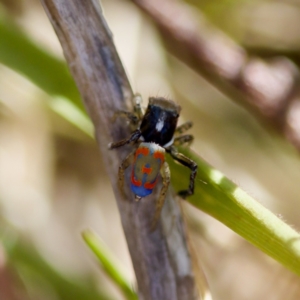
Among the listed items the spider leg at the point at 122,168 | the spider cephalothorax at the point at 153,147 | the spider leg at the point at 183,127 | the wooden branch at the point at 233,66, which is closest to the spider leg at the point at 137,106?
the spider cephalothorax at the point at 153,147

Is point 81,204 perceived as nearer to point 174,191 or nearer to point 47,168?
point 47,168

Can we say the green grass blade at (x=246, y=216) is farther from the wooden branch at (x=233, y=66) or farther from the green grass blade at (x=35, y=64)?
the wooden branch at (x=233, y=66)

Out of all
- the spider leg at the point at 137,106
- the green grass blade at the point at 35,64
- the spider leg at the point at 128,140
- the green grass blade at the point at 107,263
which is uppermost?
the green grass blade at the point at 35,64

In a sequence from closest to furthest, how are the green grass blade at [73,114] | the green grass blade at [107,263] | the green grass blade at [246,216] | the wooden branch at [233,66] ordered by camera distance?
the green grass blade at [246,216], the green grass blade at [107,263], the green grass blade at [73,114], the wooden branch at [233,66]

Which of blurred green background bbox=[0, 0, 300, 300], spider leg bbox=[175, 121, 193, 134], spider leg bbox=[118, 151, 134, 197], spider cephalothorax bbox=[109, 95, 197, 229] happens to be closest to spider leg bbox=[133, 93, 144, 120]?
spider cephalothorax bbox=[109, 95, 197, 229]

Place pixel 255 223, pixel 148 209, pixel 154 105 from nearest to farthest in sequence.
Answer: pixel 255 223, pixel 148 209, pixel 154 105

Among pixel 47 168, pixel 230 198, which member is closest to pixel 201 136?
pixel 47 168

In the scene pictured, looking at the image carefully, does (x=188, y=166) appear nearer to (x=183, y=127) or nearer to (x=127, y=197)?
(x=127, y=197)
